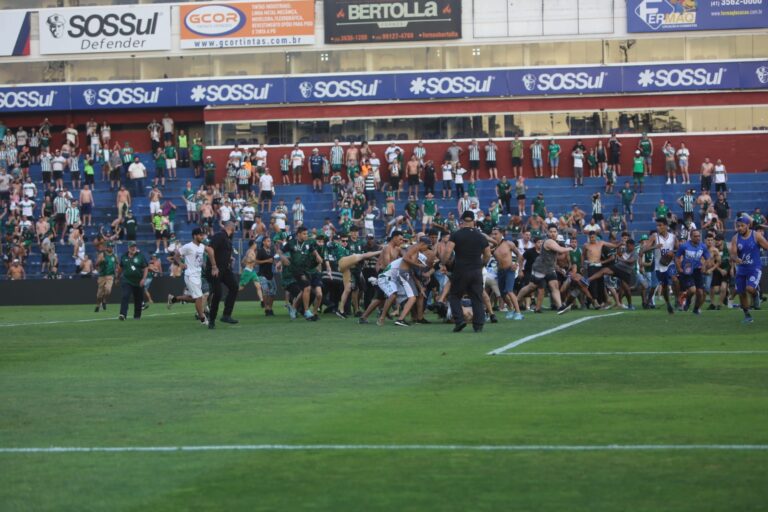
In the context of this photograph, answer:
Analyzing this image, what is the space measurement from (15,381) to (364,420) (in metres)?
5.29

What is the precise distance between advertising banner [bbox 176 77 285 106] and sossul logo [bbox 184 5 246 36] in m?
2.04

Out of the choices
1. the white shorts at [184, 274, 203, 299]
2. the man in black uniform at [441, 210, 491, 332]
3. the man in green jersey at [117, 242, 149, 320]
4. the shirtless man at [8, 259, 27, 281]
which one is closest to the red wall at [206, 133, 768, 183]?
the shirtless man at [8, 259, 27, 281]

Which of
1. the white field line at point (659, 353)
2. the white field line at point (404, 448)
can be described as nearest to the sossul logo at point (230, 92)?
the white field line at point (659, 353)

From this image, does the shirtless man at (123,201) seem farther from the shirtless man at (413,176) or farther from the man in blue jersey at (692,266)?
the man in blue jersey at (692,266)

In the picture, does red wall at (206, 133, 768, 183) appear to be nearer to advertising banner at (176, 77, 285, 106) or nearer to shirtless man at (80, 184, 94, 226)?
advertising banner at (176, 77, 285, 106)

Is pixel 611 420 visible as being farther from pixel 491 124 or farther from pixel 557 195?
pixel 491 124

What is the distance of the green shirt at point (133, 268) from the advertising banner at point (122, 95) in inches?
1148

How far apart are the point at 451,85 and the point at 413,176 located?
6.27 meters

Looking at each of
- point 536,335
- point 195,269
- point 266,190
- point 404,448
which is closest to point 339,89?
point 266,190

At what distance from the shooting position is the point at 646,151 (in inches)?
1956

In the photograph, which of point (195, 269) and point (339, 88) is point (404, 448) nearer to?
point (195, 269)

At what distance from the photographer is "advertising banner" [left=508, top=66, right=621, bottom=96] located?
53.0 meters

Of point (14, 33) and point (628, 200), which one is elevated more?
point (14, 33)

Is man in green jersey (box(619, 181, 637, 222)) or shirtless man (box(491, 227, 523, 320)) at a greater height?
man in green jersey (box(619, 181, 637, 222))
